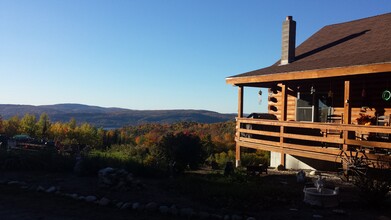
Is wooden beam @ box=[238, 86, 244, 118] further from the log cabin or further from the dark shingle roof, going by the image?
the dark shingle roof

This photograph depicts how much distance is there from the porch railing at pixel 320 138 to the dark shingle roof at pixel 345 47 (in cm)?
190

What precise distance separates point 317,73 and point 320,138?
2.10 m

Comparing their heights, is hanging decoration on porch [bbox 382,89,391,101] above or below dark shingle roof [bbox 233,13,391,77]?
below

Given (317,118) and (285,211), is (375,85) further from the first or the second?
(285,211)

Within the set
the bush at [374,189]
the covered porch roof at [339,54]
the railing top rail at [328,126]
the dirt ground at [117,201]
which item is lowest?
the dirt ground at [117,201]

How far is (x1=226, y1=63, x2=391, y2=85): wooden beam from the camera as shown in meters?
11.5

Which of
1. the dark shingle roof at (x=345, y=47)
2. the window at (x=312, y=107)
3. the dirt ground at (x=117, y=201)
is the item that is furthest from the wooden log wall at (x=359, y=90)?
the dirt ground at (x=117, y=201)

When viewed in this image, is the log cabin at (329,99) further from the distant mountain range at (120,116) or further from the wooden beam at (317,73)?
the distant mountain range at (120,116)

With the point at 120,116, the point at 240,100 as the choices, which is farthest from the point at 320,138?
the point at 120,116

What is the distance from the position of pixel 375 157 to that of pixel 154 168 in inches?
254

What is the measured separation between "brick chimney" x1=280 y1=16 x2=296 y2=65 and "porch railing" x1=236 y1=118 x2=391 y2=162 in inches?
123

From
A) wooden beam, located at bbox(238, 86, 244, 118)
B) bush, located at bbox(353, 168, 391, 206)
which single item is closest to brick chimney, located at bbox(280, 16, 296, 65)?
wooden beam, located at bbox(238, 86, 244, 118)

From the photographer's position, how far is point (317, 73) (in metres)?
13.4

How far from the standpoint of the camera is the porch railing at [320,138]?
11.8 m
